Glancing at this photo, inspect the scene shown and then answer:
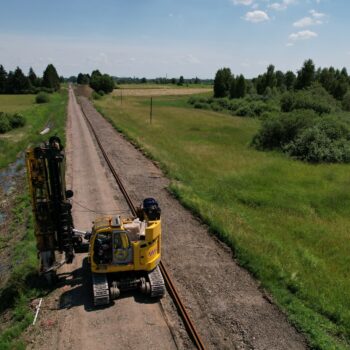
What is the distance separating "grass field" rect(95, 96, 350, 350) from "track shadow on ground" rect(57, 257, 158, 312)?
443 cm

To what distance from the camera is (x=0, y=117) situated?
46156mm

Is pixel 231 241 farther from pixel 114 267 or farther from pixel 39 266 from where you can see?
pixel 39 266

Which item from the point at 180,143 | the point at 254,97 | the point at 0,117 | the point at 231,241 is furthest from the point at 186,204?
the point at 254,97

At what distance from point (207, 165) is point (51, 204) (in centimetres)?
1901

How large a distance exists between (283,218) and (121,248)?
1049 cm

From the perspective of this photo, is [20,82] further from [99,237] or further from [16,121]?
[99,237]

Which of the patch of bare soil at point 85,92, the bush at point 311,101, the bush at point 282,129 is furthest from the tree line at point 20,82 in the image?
the bush at point 282,129

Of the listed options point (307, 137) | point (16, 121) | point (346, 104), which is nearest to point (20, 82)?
point (16, 121)

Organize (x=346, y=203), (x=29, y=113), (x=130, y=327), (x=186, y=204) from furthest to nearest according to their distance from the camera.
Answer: (x=29, y=113) → (x=346, y=203) → (x=186, y=204) → (x=130, y=327)

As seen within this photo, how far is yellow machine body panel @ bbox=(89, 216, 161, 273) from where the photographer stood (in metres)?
10.3

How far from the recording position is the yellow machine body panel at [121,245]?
10320mm

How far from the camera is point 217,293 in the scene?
11.4 m

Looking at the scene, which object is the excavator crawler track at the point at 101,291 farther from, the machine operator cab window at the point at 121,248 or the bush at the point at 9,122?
the bush at the point at 9,122

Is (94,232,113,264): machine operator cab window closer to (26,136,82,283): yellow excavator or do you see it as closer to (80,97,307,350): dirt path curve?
(26,136,82,283): yellow excavator
